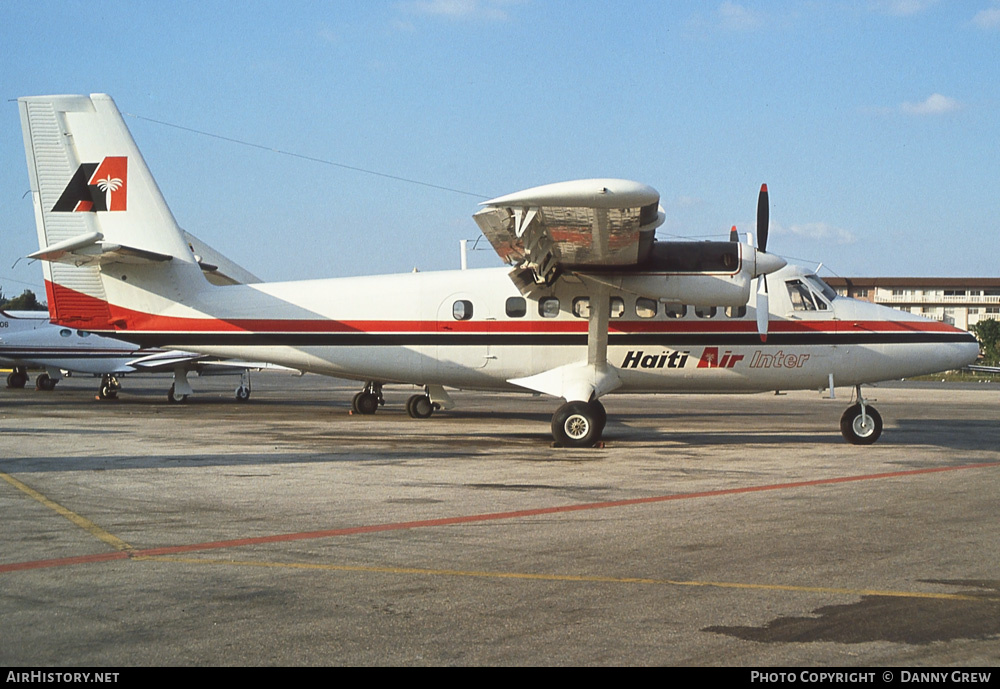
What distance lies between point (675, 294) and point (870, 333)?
399 centimetres

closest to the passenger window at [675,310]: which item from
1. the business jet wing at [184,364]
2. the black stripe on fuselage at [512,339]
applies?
the black stripe on fuselage at [512,339]

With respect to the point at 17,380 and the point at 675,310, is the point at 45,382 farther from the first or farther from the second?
the point at 675,310

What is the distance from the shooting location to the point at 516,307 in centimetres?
1631

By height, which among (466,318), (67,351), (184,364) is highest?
(466,318)

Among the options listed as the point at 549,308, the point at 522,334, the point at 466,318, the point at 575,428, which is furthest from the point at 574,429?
the point at 466,318

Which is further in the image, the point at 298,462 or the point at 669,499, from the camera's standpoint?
the point at 298,462

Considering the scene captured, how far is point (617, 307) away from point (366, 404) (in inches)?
377

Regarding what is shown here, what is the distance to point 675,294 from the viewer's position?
1473 centimetres

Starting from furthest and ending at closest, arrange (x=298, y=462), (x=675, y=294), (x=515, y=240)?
(x=675, y=294) < (x=515, y=240) < (x=298, y=462)

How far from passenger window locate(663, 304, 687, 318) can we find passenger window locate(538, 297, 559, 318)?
6.53 ft

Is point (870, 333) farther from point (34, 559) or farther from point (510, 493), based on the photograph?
point (34, 559)

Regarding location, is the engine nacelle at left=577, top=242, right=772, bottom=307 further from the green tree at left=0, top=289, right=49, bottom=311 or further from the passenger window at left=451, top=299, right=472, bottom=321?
the green tree at left=0, top=289, right=49, bottom=311

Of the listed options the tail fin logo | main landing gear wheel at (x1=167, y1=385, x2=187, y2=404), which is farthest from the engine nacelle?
main landing gear wheel at (x1=167, y1=385, x2=187, y2=404)

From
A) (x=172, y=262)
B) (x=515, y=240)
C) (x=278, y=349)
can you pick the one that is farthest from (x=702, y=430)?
(x=172, y=262)
